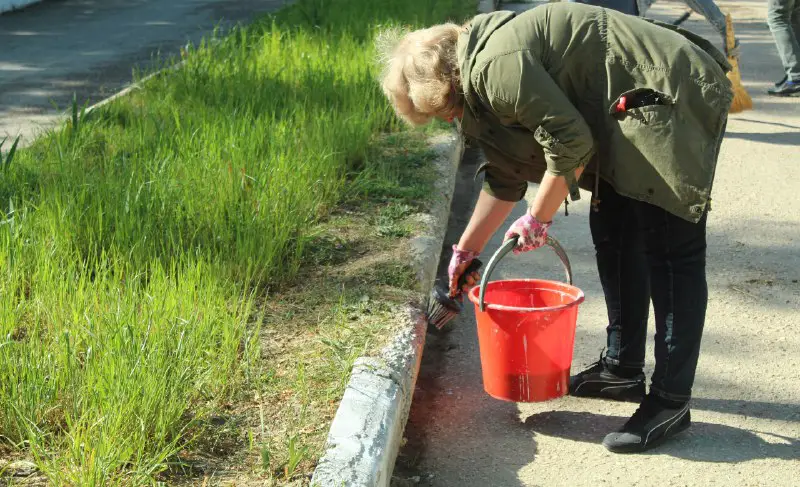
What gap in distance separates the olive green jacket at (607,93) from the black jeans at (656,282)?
0.17 metres

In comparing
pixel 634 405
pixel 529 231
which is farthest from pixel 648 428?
pixel 529 231

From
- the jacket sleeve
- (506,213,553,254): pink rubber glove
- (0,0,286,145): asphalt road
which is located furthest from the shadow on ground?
(0,0,286,145): asphalt road

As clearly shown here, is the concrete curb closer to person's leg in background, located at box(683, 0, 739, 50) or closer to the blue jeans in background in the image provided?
person's leg in background, located at box(683, 0, 739, 50)

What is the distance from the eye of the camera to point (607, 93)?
106 inches

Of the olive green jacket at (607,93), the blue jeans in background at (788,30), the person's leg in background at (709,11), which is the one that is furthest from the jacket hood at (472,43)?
the blue jeans in background at (788,30)

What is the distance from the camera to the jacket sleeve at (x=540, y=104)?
256 centimetres

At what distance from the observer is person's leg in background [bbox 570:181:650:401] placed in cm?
308

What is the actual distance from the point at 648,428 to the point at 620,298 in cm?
46

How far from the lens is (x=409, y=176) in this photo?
4711 millimetres

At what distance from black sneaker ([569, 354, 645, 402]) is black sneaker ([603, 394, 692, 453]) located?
272 mm

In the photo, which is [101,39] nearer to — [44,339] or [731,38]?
[731,38]

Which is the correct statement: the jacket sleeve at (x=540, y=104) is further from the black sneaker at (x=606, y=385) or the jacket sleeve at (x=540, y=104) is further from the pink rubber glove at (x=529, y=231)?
the black sneaker at (x=606, y=385)

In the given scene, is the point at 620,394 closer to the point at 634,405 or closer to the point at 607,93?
the point at 634,405

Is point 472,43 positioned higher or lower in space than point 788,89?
higher
